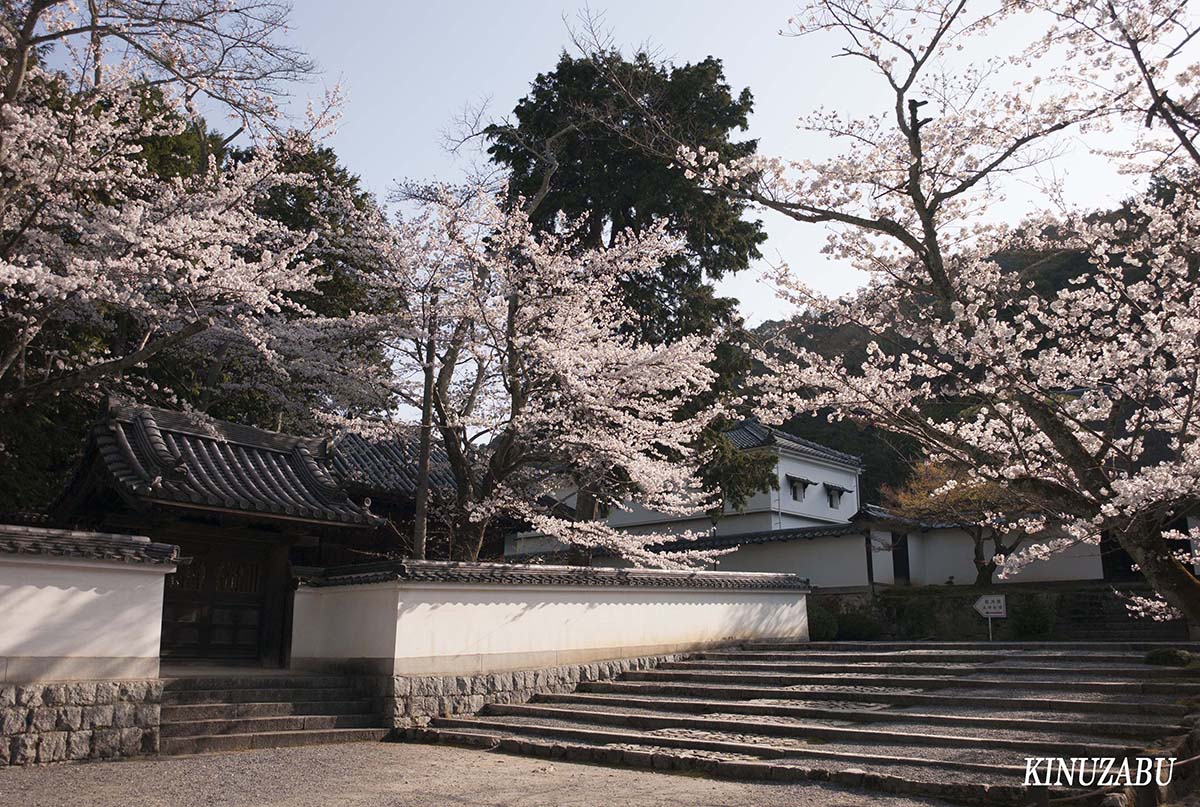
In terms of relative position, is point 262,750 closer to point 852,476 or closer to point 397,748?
point 397,748

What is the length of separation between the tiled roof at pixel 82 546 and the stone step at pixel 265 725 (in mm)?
1811

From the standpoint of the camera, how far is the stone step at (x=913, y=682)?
9.68 metres

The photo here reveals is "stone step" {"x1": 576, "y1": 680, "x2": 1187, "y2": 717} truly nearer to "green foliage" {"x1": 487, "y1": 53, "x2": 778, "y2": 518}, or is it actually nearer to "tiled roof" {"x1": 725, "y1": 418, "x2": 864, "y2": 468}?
"green foliage" {"x1": 487, "y1": 53, "x2": 778, "y2": 518}

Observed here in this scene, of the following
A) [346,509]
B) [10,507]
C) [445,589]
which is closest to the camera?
[445,589]

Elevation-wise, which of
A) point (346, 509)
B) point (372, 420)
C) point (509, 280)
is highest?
point (509, 280)

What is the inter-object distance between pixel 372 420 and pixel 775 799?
8841mm

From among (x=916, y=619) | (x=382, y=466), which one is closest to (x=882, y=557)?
(x=916, y=619)

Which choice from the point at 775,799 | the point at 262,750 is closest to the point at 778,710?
the point at 775,799

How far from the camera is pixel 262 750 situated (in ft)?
32.9

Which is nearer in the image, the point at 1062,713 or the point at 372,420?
the point at 1062,713

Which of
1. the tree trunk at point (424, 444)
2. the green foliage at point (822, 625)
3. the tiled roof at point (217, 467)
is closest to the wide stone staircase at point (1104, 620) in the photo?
the green foliage at point (822, 625)

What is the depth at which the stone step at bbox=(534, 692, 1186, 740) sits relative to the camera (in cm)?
827

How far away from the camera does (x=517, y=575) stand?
1298 cm

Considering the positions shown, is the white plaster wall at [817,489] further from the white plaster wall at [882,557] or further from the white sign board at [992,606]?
the white sign board at [992,606]
